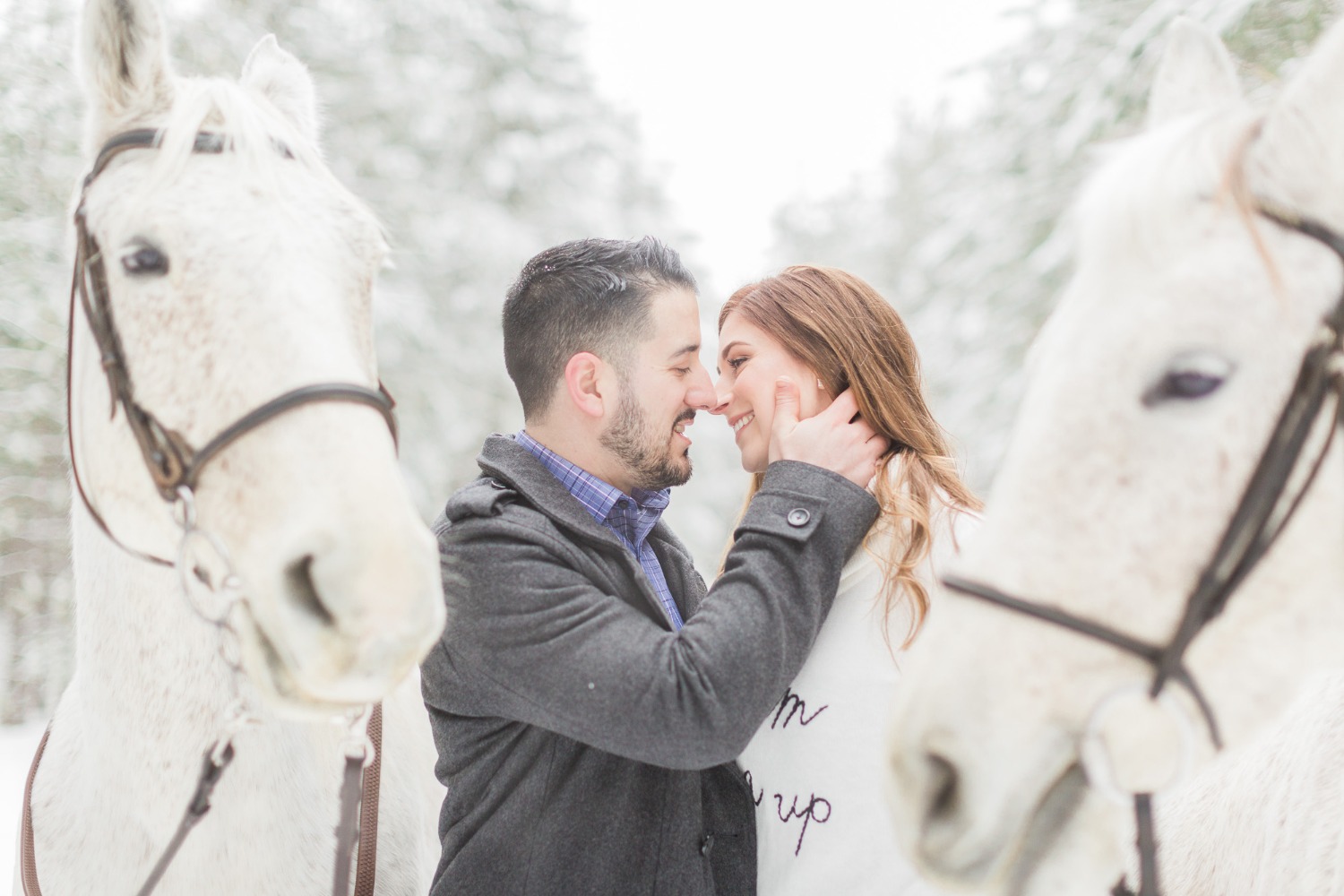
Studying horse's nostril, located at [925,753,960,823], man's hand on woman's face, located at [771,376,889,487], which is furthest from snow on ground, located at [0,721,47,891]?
horse's nostril, located at [925,753,960,823]

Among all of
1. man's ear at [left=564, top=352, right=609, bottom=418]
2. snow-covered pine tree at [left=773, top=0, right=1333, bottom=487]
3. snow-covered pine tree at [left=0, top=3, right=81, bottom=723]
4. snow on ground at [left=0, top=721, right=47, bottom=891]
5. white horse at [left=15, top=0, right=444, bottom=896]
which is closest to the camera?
white horse at [left=15, top=0, right=444, bottom=896]

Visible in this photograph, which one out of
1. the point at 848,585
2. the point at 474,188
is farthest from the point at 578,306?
the point at 474,188

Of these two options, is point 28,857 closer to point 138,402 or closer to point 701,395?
point 138,402

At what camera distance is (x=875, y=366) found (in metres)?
2.32

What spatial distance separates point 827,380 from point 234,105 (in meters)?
1.46

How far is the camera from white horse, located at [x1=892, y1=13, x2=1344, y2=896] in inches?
44.0

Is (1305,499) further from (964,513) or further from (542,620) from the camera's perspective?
(542,620)

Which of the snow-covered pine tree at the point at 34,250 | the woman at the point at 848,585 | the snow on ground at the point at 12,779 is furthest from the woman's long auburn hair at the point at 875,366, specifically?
the snow-covered pine tree at the point at 34,250

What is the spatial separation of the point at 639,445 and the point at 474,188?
30.2 feet

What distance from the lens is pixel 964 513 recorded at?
6.98 feet

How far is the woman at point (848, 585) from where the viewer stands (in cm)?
195

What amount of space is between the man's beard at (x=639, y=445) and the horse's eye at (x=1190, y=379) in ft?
4.35

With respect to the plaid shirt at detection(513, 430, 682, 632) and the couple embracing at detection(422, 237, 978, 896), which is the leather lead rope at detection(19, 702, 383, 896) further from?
the plaid shirt at detection(513, 430, 682, 632)

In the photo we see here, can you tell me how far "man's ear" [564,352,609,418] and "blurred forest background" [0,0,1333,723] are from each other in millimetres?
2898
